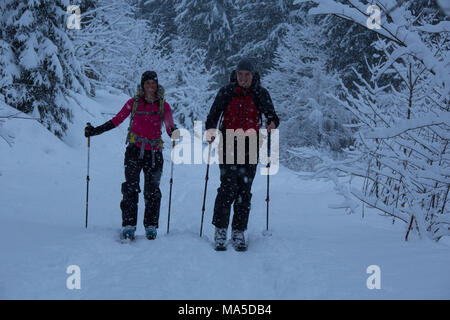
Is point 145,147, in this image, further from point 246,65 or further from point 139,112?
point 246,65

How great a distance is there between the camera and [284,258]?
3.80 meters

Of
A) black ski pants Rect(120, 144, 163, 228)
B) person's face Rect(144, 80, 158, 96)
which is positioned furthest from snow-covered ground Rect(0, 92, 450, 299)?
person's face Rect(144, 80, 158, 96)

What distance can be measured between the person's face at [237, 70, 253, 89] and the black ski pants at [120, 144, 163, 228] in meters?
1.42

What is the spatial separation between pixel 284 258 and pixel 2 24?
29.4 feet

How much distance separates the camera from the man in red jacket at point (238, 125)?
4520 mm

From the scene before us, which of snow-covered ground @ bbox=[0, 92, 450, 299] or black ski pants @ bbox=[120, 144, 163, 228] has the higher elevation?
black ski pants @ bbox=[120, 144, 163, 228]

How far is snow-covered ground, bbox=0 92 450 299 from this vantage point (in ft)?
9.47

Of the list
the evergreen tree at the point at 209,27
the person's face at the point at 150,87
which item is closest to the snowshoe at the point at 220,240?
the person's face at the point at 150,87

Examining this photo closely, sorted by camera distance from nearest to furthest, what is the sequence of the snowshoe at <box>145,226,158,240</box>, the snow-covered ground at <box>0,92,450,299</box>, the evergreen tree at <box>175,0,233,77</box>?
the snow-covered ground at <box>0,92,450,299</box>, the snowshoe at <box>145,226,158,240</box>, the evergreen tree at <box>175,0,233,77</box>

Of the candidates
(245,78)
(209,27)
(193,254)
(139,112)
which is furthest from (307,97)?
(193,254)

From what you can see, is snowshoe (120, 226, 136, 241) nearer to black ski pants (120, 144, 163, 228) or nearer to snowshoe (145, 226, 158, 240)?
black ski pants (120, 144, 163, 228)

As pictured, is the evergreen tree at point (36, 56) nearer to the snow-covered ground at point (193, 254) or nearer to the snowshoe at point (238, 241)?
Answer: the snow-covered ground at point (193, 254)

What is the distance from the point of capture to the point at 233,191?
15.0 feet
